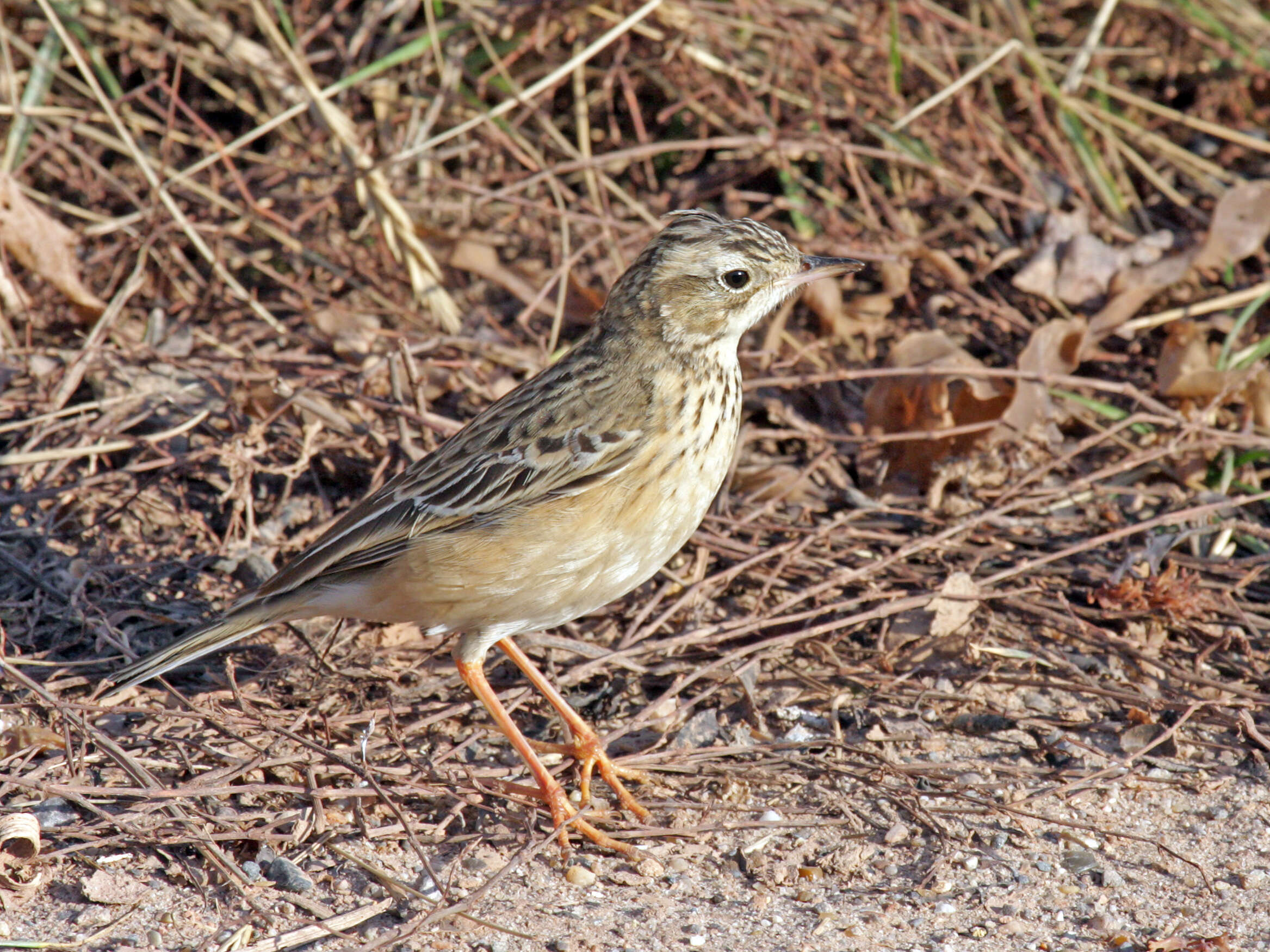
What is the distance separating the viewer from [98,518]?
616 centimetres

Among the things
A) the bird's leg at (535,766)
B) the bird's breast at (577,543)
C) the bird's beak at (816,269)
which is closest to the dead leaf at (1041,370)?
the bird's beak at (816,269)

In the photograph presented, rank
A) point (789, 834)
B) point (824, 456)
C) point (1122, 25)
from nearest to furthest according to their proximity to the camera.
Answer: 1. point (789, 834)
2. point (824, 456)
3. point (1122, 25)

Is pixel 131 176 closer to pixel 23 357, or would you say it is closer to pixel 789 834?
pixel 23 357

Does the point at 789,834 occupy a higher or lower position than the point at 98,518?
lower

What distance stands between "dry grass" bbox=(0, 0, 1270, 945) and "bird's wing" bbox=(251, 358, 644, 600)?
63 cm

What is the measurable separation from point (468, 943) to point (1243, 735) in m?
3.13

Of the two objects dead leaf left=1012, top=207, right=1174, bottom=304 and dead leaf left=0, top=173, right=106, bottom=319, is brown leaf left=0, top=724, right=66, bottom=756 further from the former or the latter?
dead leaf left=1012, top=207, right=1174, bottom=304

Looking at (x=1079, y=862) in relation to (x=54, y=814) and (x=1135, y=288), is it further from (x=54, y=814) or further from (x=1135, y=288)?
(x=1135, y=288)

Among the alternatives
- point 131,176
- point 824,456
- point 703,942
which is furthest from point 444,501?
point 131,176

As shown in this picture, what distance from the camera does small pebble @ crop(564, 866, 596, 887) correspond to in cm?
459

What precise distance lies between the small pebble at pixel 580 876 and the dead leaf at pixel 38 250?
436 centimetres

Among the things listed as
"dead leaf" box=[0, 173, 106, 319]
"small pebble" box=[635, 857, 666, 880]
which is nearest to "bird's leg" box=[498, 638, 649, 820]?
"small pebble" box=[635, 857, 666, 880]

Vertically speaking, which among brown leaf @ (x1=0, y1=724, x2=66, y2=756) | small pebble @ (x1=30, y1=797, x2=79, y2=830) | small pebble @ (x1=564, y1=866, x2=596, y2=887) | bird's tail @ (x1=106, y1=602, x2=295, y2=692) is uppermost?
bird's tail @ (x1=106, y1=602, x2=295, y2=692)

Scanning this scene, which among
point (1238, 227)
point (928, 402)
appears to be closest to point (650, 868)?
point (928, 402)
